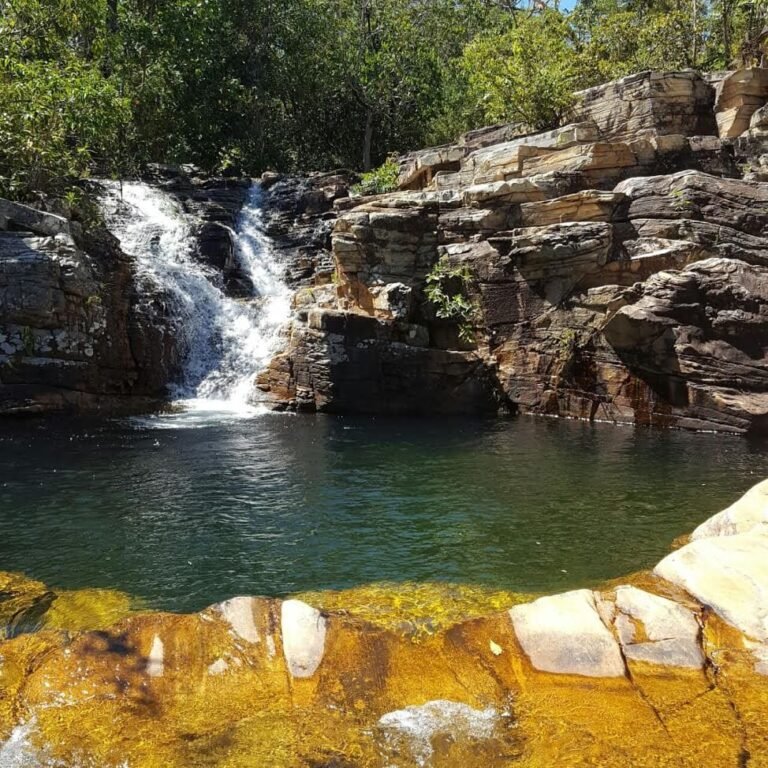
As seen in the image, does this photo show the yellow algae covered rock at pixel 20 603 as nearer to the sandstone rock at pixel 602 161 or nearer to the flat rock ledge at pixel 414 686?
the flat rock ledge at pixel 414 686

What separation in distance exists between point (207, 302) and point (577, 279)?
39.0 feet

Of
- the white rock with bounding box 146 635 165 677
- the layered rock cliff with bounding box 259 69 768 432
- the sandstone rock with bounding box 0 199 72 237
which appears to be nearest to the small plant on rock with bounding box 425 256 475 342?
the layered rock cliff with bounding box 259 69 768 432

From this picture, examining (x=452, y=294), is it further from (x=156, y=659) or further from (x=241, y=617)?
(x=156, y=659)

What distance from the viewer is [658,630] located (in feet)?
17.6

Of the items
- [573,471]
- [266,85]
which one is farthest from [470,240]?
[266,85]

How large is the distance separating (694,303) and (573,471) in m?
6.50

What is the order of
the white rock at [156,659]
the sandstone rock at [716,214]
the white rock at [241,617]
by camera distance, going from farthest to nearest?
the sandstone rock at [716,214] < the white rock at [241,617] < the white rock at [156,659]

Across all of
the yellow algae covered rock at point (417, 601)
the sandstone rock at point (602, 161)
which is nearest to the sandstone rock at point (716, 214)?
the sandstone rock at point (602, 161)

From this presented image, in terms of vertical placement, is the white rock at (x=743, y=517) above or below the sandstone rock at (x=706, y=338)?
below

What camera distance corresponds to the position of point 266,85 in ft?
121

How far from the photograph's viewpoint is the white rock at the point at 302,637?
5.12 metres

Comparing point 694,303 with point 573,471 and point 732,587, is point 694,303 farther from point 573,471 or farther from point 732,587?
point 732,587

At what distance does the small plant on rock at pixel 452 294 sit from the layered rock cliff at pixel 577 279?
0.15 ft

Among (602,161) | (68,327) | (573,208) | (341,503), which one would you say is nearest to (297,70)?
(602,161)
